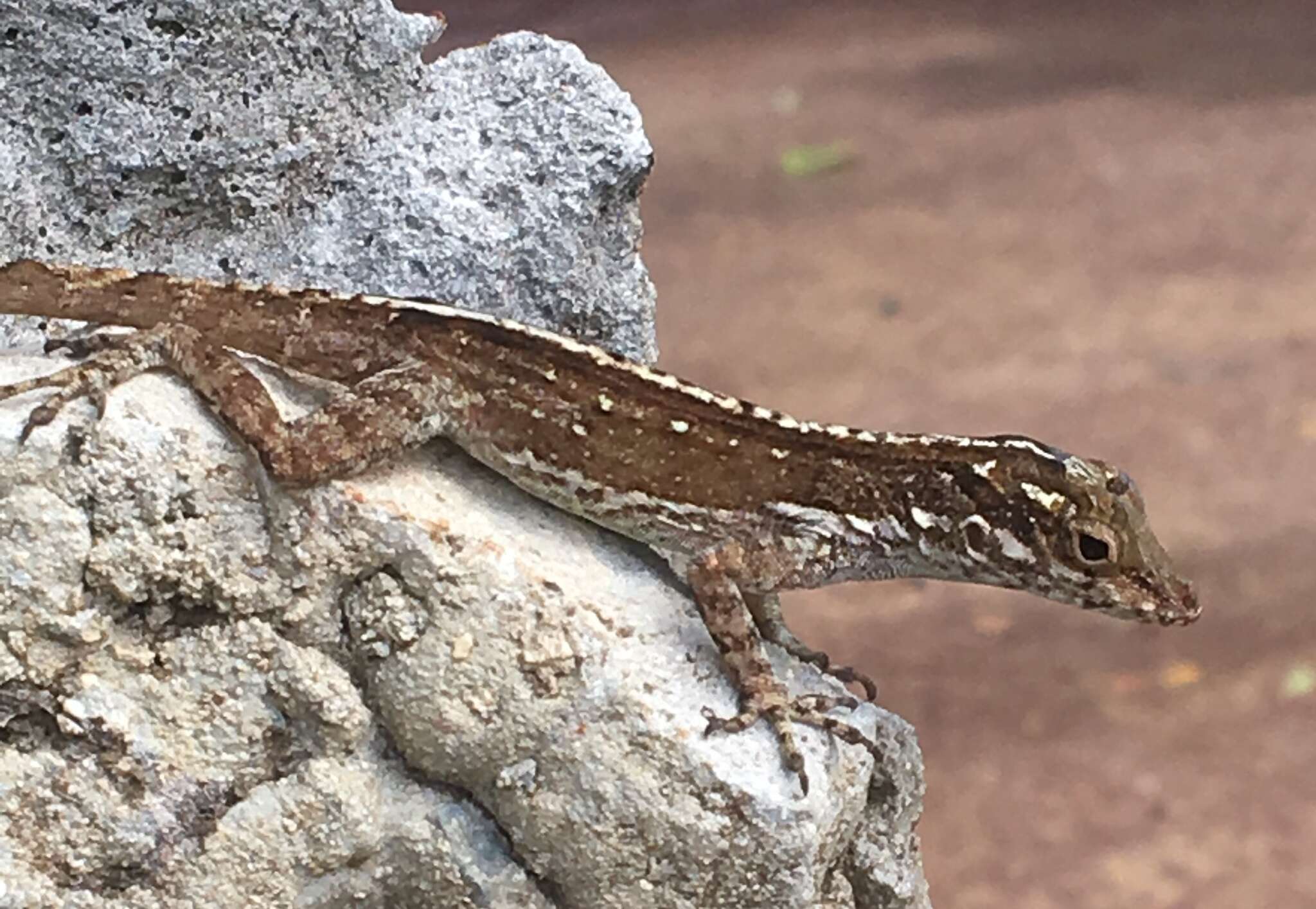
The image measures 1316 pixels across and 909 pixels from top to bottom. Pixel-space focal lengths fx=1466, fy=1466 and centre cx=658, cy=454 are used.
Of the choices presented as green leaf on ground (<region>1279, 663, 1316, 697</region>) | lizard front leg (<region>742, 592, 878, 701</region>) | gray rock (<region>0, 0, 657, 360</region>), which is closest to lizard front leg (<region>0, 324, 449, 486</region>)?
gray rock (<region>0, 0, 657, 360</region>)

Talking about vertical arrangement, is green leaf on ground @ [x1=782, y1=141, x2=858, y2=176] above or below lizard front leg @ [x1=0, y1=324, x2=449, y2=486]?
above

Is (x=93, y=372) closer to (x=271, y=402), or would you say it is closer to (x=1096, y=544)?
(x=271, y=402)

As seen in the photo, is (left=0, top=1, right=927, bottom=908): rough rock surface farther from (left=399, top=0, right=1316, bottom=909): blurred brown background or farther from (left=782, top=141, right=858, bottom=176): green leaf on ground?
(left=782, top=141, right=858, bottom=176): green leaf on ground

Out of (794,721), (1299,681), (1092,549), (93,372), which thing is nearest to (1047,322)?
(1299,681)

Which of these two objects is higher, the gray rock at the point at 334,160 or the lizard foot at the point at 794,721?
the gray rock at the point at 334,160

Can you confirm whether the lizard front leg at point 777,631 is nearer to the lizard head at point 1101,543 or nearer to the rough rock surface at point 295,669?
the rough rock surface at point 295,669

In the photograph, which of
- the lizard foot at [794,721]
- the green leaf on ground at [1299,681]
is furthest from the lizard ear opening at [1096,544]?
the green leaf on ground at [1299,681]

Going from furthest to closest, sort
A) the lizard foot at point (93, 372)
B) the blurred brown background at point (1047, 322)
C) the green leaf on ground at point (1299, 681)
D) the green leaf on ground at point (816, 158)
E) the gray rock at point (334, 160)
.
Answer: the green leaf on ground at point (816, 158) < the green leaf on ground at point (1299, 681) < the blurred brown background at point (1047, 322) < the gray rock at point (334, 160) < the lizard foot at point (93, 372)
